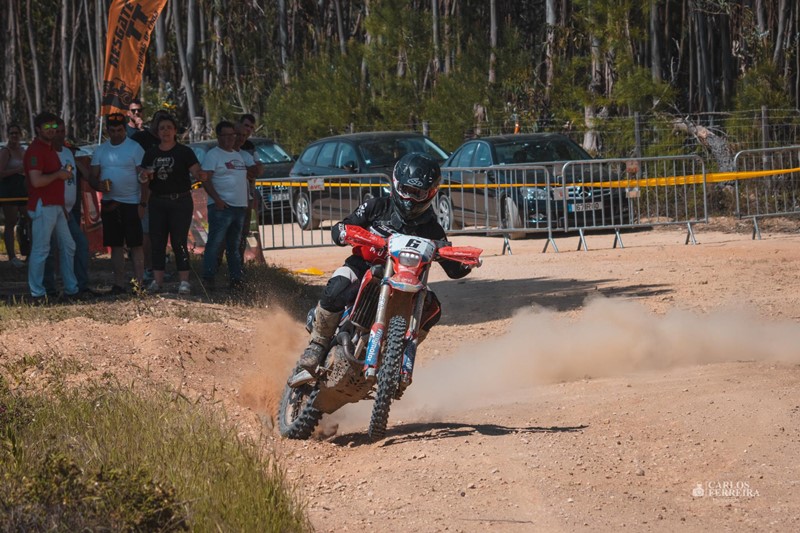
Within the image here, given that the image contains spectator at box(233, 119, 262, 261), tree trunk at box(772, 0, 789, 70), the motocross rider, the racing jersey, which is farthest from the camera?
tree trunk at box(772, 0, 789, 70)

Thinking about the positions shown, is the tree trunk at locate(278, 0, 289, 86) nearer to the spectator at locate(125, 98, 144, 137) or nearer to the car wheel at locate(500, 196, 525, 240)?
the car wheel at locate(500, 196, 525, 240)

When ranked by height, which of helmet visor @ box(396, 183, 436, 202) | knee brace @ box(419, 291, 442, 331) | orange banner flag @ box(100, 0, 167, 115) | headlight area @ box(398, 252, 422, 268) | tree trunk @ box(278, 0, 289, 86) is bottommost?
knee brace @ box(419, 291, 442, 331)

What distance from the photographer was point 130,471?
5371mm

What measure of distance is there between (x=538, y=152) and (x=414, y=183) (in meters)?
13.3

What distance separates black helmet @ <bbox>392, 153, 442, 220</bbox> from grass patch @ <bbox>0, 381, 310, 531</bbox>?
1724 mm

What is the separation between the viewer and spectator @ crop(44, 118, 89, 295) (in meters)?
12.3

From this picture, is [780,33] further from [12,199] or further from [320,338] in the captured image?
[320,338]

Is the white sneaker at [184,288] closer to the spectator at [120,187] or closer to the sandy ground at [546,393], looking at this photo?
the sandy ground at [546,393]

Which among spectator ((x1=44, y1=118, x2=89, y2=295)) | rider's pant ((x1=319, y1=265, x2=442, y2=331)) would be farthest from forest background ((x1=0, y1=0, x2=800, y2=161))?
rider's pant ((x1=319, y1=265, x2=442, y2=331))

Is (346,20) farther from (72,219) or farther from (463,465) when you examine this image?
(463,465)

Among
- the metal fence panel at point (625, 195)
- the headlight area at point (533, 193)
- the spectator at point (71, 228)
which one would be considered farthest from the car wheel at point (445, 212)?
the spectator at point (71, 228)

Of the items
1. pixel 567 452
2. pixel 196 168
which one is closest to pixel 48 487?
pixel 567 452

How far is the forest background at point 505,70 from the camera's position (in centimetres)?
2492

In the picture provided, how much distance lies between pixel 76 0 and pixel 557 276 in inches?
2293
